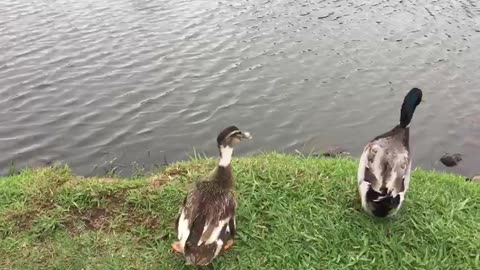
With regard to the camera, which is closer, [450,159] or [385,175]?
[385,175]

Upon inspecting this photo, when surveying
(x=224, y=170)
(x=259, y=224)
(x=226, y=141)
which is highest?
(x=226, y=141)

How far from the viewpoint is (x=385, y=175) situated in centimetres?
606

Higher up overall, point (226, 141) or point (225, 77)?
point (226, 141)

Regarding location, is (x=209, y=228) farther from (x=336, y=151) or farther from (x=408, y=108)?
(x=336, y=151)

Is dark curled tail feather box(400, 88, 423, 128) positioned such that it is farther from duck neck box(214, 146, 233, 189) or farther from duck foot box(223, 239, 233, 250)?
duck foot box(223, 239, 233, 250)

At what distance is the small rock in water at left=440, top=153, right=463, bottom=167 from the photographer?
10617 mm

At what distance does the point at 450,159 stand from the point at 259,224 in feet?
19.2

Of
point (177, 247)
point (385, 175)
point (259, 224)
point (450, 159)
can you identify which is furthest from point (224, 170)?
point (450, 159)

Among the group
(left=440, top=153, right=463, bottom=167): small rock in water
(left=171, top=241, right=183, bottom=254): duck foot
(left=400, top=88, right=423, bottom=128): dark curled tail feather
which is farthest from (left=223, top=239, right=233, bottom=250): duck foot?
(left=440, top=153, right=463, bottom=167): small rock in water

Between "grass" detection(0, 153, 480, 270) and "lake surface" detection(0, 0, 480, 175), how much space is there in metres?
3.21

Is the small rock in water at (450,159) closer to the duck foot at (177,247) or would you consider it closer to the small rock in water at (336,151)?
the small rock in water at (336,151)

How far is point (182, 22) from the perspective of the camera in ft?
51.5

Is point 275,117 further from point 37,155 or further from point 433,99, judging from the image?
point 37,155

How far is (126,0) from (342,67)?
723 cm
